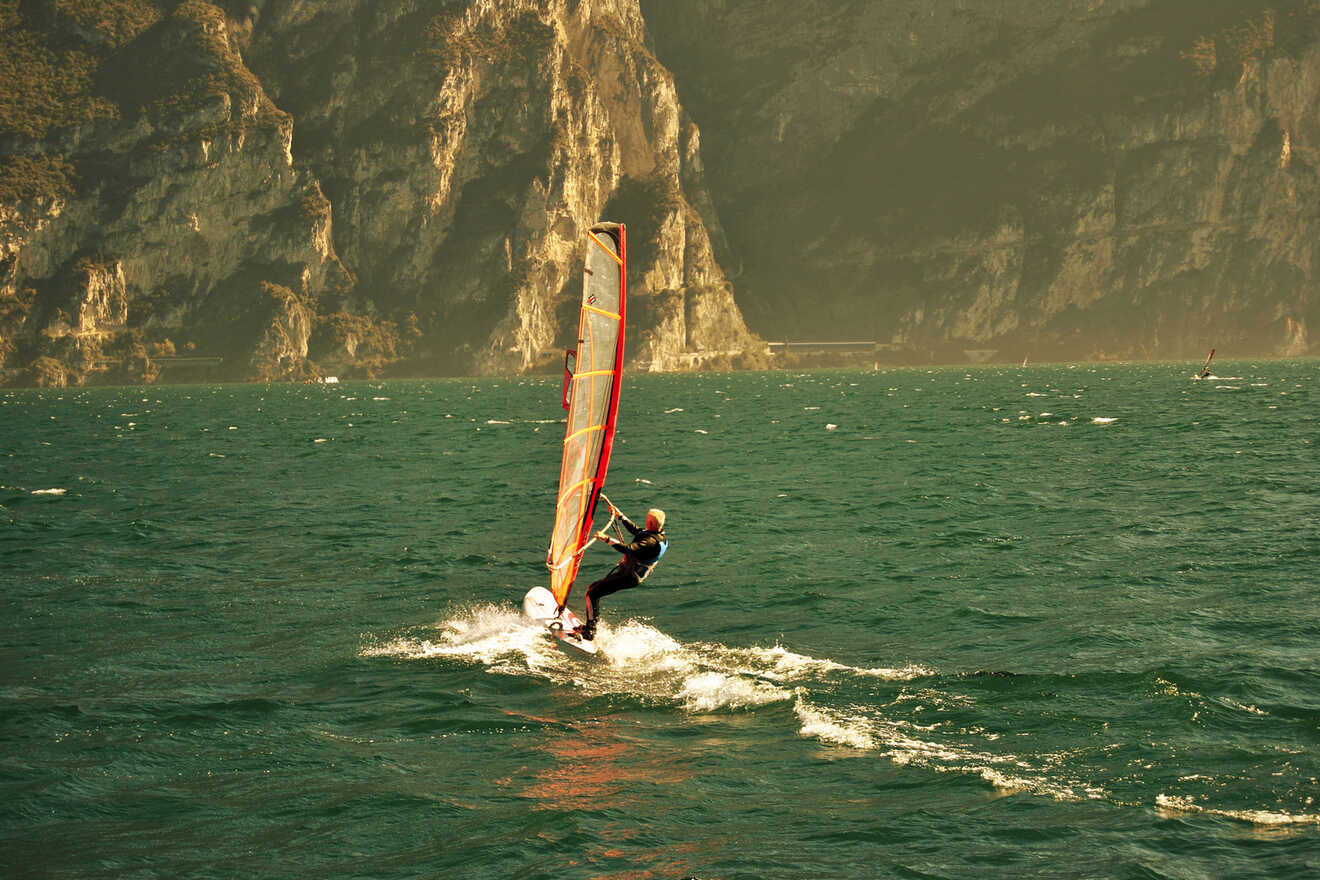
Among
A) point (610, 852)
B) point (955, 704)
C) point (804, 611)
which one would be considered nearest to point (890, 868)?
point (610, 852)

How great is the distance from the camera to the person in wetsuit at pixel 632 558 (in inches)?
734

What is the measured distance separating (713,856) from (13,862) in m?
6.96

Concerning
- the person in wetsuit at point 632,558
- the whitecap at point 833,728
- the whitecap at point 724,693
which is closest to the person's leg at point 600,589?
the person in wetsuit at point 632,558

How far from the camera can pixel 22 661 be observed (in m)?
19.0

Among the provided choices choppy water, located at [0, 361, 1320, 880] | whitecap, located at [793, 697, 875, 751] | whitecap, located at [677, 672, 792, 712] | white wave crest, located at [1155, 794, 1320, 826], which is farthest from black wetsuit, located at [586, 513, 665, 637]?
white wave crest, located at [1155, 794, 1320, 826]

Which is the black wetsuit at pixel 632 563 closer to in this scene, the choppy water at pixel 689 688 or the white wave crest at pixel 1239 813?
the choppy water at pixel 689 688

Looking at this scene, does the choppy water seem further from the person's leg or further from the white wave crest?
the person's leg

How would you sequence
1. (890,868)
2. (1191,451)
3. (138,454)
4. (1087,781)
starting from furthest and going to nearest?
(138,454)
(1191,451)
(1087,781)
(890,868)

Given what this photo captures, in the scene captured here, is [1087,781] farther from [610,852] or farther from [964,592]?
[964,592]

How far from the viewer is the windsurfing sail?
711 inches

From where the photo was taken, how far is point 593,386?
60.7 feet

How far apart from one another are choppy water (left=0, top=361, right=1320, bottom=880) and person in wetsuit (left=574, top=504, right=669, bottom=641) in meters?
0.80

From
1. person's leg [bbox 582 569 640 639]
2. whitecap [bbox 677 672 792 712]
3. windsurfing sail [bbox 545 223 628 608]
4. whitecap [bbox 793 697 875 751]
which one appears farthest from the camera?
person's leg [bbox 582 569 640 639]

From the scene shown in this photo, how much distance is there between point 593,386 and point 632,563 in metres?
2.89
